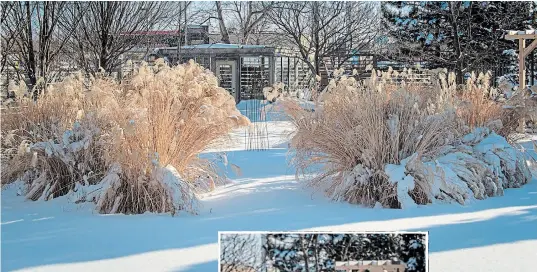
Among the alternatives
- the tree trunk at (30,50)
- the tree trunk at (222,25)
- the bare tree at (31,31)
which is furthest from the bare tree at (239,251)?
the tree trunk at (222,25)

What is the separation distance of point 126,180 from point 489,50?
6592mm

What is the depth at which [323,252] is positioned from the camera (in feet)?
6.88

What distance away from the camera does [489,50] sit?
804 centimetres

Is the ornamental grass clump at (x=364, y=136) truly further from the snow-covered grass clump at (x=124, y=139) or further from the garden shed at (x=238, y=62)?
the garden shed at (x=238, y=62)

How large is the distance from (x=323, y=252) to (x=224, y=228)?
2.34 ft

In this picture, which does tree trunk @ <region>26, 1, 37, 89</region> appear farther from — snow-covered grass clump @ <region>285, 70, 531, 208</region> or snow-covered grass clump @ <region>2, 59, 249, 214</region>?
snow-covered grass clump @ <region>285, 70, 531, 208</region>

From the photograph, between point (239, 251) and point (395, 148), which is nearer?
point (239, 251)

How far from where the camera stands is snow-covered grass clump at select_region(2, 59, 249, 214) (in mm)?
2869

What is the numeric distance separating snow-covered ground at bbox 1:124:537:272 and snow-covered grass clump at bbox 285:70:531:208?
0.38ft

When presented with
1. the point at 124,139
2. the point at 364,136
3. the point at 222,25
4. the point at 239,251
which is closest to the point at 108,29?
the point at 222,25

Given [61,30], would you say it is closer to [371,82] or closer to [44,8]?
[44,8]

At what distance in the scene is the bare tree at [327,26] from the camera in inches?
356

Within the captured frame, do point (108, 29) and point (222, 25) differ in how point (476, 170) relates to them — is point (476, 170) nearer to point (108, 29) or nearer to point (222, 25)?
point (108, 29)

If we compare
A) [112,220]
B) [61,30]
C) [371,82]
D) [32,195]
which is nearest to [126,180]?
[112,220]
